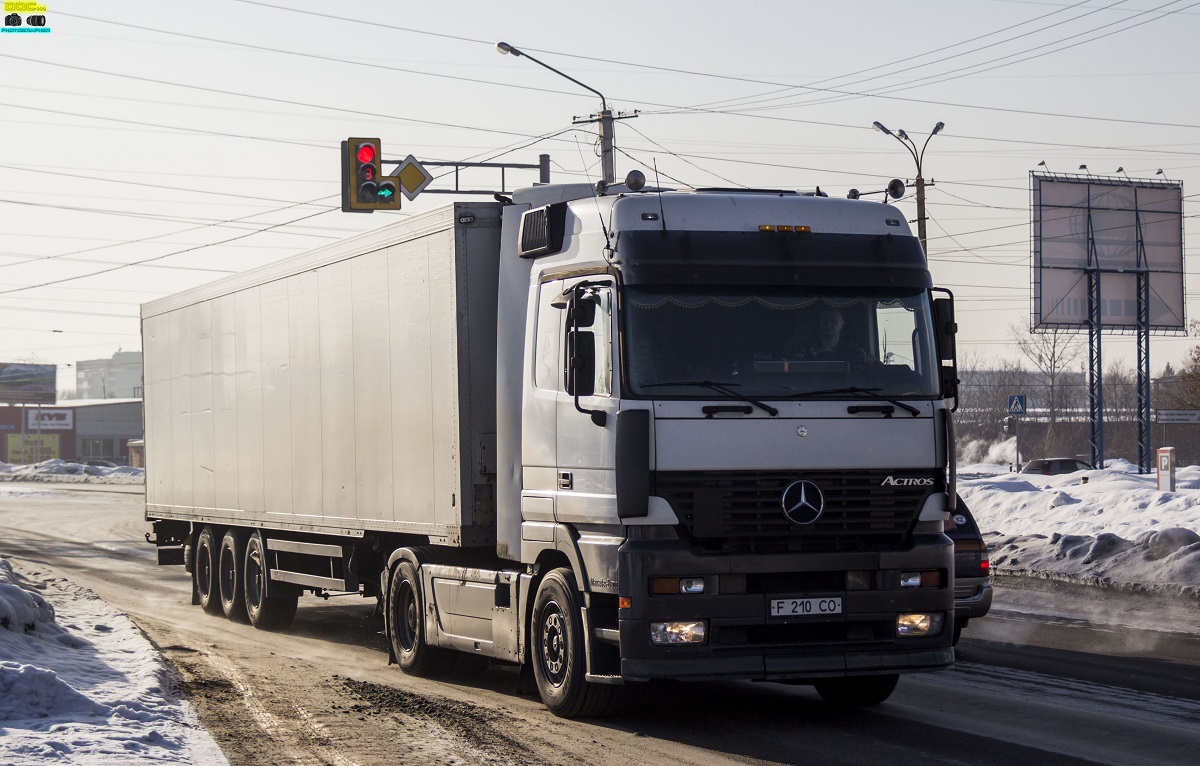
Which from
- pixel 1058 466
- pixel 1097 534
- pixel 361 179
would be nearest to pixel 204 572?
pixel 361 179

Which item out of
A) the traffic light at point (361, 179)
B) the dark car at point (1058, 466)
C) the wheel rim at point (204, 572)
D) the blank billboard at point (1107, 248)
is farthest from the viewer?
the dark car at point (1058, 466)

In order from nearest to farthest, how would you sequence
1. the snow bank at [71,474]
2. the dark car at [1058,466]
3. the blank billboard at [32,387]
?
the dark car at [1058,466] < the snow bank at [71,474] < the blank billboard at [32,387]

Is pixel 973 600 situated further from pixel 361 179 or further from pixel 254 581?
pixel 361 179

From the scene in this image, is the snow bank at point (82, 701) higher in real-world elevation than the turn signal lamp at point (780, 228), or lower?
lower

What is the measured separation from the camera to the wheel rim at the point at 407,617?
12.2 meters

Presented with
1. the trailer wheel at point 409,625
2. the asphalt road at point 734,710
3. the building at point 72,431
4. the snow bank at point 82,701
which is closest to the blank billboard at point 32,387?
the building at point 72,431

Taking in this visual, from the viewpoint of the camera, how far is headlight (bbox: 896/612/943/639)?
30.0 feet

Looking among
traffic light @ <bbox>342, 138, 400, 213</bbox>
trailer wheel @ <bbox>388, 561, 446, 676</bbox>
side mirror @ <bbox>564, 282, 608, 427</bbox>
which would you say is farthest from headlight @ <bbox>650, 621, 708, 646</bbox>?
traffic light @ <bbox>342, 138, 400, 213</bbox>

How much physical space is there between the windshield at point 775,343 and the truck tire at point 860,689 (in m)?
2.12

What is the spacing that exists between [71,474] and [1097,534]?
238 feet

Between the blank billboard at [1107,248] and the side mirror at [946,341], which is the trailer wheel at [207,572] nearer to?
the side mirror at [946,341]

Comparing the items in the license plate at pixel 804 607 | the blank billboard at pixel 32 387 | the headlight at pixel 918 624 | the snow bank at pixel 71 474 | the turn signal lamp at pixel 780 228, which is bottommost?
the snow bank at pixel 71 474

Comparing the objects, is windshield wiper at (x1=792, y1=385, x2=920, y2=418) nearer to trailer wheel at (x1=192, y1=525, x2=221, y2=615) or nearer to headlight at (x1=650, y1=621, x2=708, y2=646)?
headlight at (x1=650, y1=621, x2=708, y2=646)

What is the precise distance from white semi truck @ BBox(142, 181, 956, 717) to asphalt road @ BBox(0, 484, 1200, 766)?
1.41 ft
